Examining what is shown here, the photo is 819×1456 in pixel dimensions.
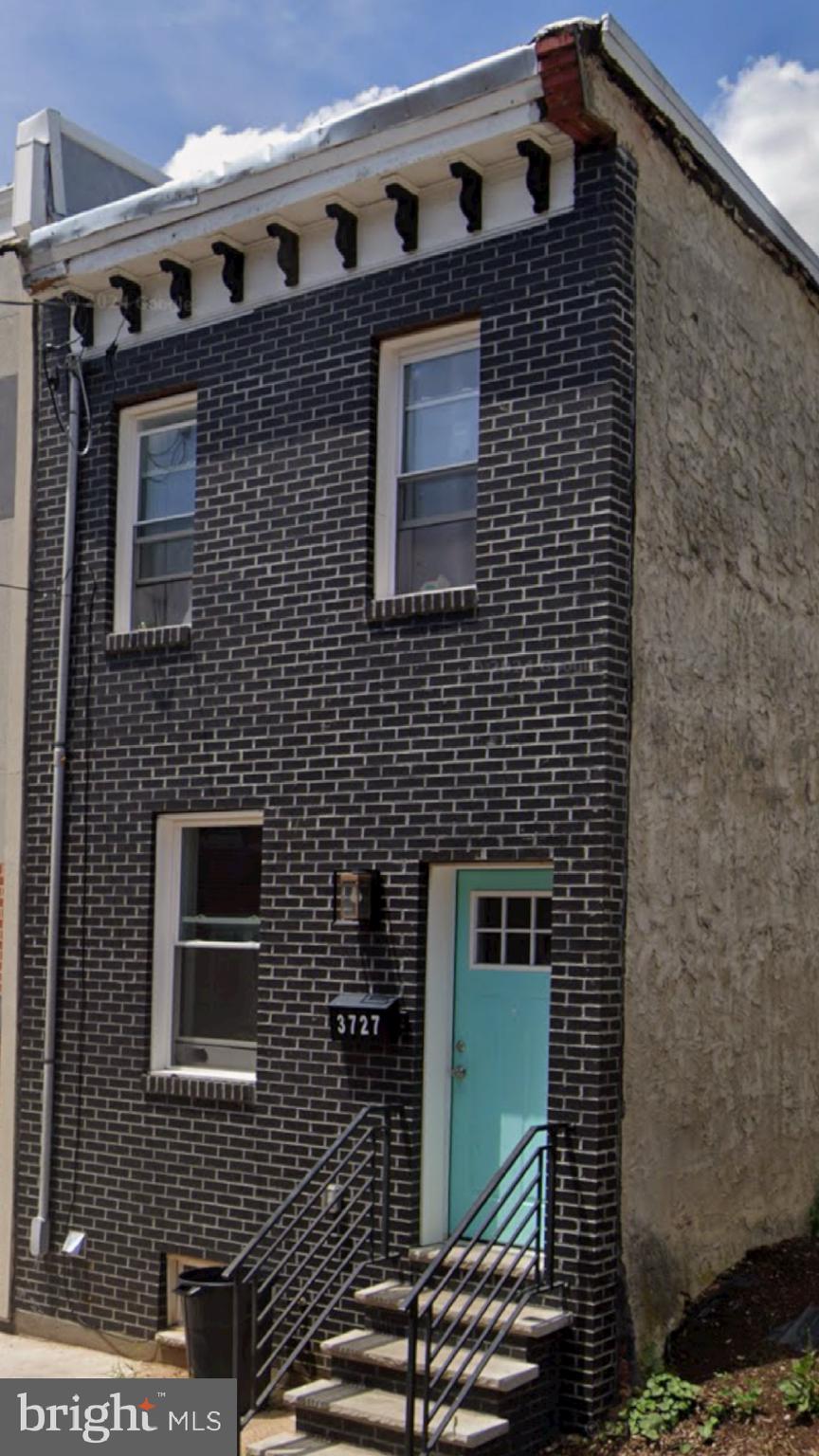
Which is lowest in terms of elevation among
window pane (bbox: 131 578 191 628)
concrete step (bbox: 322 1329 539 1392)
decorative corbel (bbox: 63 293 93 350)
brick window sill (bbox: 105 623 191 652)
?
concrete step (bbox: 322 1329 539 1392)

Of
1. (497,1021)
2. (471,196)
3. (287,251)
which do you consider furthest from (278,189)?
(497,1021)

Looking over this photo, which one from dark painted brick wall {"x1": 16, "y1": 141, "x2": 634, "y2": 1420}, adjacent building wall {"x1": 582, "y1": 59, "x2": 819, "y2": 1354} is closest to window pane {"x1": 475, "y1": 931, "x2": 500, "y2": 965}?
dark painted brick wall {"x1": 16, "y1": 141, "x2": 634, "y2": 1420}

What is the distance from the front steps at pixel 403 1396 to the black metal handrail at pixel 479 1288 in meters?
0.06

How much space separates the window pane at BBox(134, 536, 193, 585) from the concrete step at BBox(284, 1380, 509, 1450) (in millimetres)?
5236

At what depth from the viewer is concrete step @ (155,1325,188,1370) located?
33.5 ft

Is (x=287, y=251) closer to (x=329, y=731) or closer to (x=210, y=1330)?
(x=329, y=731)

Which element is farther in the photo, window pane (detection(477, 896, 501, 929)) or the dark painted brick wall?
window pane (detection(477, 896, 501, 929))

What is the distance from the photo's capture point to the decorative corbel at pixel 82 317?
11602 mm

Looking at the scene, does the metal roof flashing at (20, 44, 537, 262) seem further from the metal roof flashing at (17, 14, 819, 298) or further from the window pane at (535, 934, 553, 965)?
the window pane at (535, 934, 553, 965)

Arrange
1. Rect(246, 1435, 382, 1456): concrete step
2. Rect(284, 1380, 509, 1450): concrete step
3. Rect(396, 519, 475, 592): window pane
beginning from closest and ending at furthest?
Rect(284, 1380, 509, 1450): concrete step → Rect(246, 1435, 382, 1456): concrete step → Rect(396, 519, 475, 592): window pane

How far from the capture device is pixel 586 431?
9.05 metres

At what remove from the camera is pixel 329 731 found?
32.7ft

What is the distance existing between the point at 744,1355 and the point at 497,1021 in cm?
221

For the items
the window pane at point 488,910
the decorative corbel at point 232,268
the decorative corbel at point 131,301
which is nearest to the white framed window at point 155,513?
the decorative corbel at point 131,301
